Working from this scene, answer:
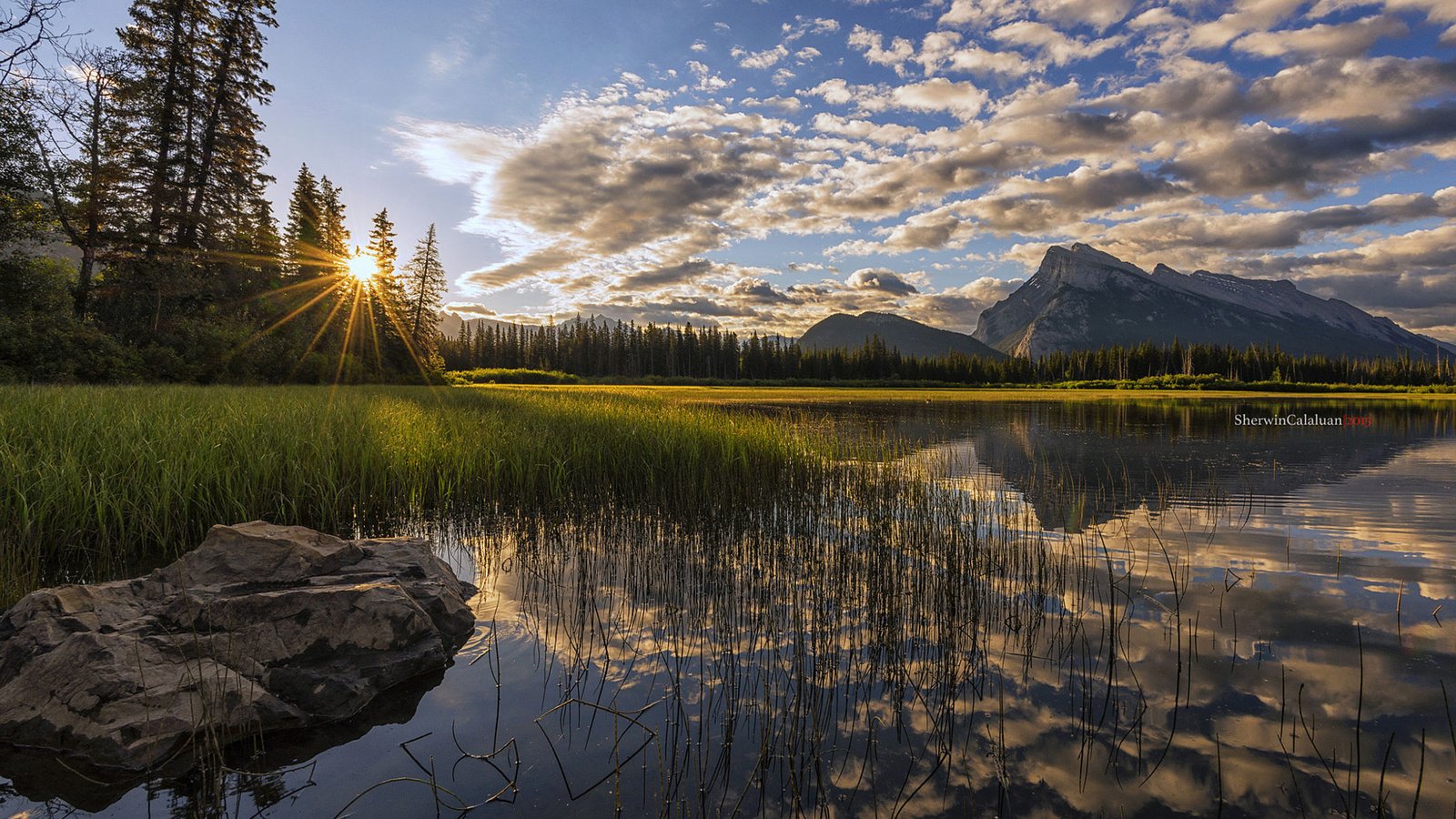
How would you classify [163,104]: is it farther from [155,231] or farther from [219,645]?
[219,645]

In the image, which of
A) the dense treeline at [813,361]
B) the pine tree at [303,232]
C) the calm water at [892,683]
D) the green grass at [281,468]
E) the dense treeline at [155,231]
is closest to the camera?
the calm water at [892,683]

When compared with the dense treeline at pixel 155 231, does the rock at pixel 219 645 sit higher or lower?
lower

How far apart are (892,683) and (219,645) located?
14.3ft

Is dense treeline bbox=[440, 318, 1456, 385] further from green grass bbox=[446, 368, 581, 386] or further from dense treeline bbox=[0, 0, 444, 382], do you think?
dense treeline bbox=[0, 0, 444, 382]

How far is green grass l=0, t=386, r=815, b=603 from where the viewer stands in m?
5.69

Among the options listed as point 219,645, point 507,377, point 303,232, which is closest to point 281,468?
point 219,645

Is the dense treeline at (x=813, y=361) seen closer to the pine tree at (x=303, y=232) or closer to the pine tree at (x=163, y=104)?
the pine tree at (x=303, y=232)

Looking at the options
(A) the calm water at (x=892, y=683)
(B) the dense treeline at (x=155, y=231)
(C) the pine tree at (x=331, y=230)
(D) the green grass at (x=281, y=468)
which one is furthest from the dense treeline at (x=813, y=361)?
(A) the calm water at (x=892, y=683)

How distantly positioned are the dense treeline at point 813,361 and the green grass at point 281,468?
109878 mm

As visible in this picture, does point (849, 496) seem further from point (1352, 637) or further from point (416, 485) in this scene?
point (416, 485)

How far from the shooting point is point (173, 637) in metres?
3.65

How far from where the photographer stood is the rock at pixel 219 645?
9.97 ft

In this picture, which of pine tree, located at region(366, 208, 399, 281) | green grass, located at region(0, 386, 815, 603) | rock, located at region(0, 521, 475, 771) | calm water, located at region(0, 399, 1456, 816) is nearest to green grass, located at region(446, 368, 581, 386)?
pine tree, located at region(366, 208, 399, 281)

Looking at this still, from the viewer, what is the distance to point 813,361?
452 feet
